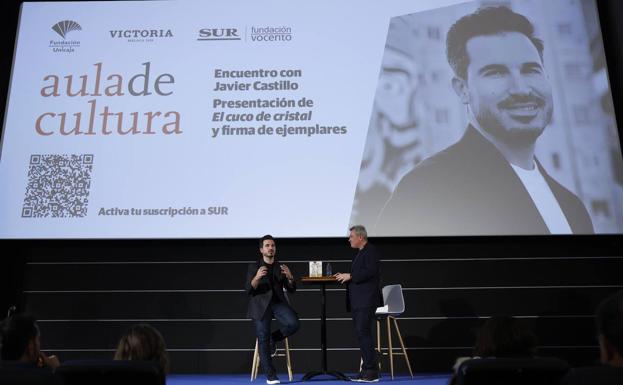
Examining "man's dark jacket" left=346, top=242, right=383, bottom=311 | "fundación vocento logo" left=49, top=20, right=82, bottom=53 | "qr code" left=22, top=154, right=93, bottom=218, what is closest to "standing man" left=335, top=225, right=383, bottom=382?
"man's dark jacket" left=346, top=242, right=383, bottom=311

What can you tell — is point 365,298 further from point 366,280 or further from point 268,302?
point 268,302

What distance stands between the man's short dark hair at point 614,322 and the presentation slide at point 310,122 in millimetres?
3943

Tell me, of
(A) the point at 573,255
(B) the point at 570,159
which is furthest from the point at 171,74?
(A) the point at 573,255

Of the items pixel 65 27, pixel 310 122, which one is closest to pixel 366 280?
pixel 310 122

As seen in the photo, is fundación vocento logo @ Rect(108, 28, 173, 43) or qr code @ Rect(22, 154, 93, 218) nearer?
qr code @ Rect(22, 154, 93, 218)

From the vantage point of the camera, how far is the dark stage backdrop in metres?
5.80

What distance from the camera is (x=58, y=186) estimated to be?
5.71 metres

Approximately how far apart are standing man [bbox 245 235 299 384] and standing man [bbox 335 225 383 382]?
0.54 m

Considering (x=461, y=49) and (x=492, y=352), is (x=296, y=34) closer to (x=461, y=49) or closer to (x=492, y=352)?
(x=461, y=49)

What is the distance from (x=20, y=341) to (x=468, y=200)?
4.49 metres

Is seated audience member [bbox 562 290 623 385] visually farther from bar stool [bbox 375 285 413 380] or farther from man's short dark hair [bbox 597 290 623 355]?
bar stool [bbox 375 285 413 380]

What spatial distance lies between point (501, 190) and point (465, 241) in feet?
2.01

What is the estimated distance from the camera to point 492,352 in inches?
72.6

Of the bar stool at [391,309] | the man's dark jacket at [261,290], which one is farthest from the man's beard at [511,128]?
the man's dark jacket at [261,290]
